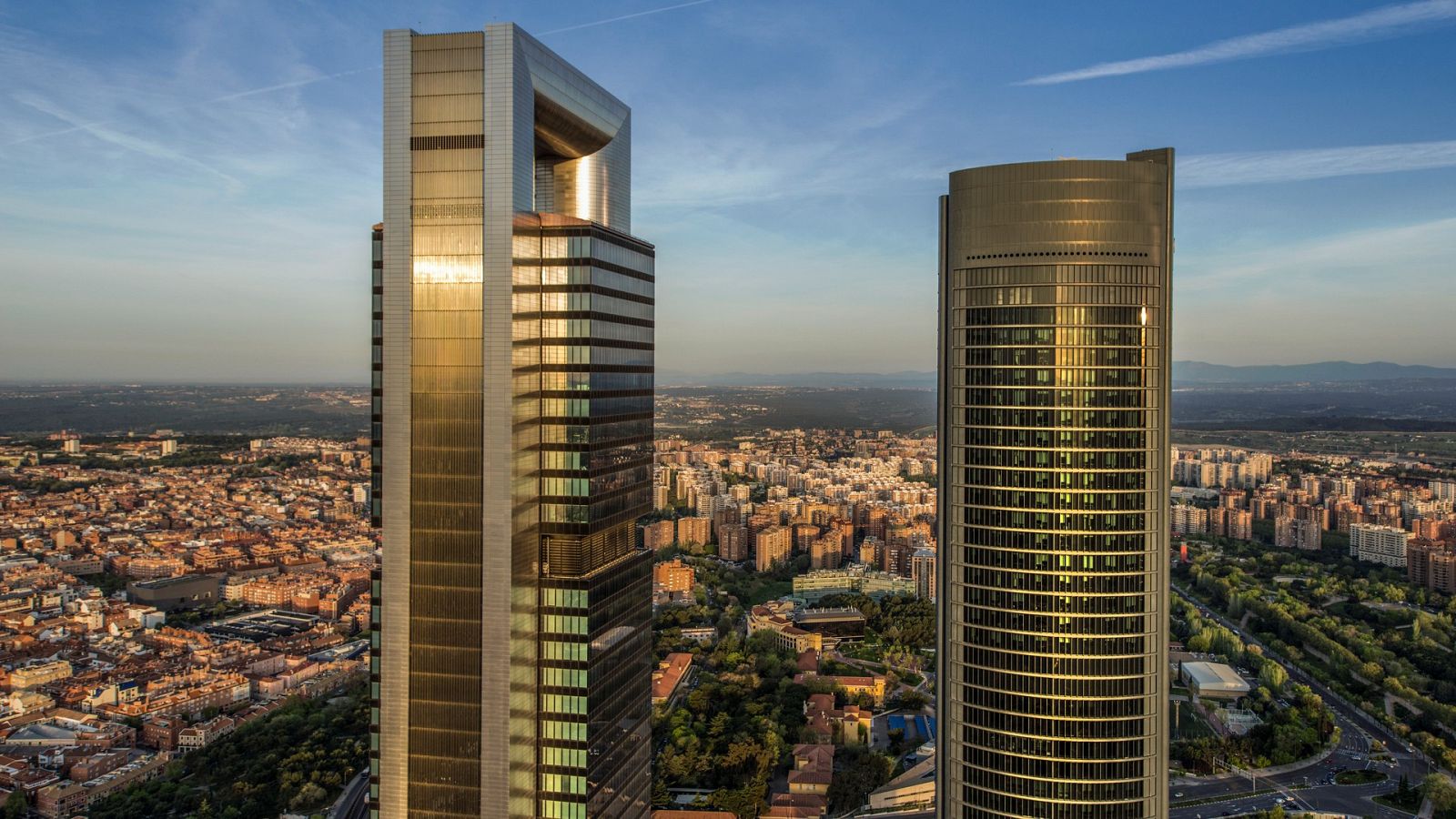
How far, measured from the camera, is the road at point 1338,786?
5422 centimetres

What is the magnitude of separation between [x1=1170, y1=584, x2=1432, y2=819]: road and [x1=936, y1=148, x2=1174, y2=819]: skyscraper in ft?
85.7

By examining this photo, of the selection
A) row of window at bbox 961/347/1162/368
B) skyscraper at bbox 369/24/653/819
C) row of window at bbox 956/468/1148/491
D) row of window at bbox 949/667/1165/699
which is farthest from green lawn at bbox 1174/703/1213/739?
skyscraper at bbox 369/24/653/819

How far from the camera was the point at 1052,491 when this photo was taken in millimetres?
33469

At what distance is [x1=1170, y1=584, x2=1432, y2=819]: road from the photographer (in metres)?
54.2

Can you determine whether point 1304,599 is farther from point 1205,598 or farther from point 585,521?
point 585,521

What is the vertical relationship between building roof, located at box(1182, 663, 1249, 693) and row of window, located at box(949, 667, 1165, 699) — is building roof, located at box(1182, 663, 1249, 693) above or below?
below

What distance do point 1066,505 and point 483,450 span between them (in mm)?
19572

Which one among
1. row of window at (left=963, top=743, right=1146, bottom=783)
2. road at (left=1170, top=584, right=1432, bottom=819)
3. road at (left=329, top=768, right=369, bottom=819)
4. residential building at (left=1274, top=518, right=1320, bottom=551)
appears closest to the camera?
row of window at (left=963, top=743, right=1146, bottom=783)

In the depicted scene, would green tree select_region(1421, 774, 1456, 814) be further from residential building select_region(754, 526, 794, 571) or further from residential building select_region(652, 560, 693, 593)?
residential building select_region(754, 526, 794, 571)

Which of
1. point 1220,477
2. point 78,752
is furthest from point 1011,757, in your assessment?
point 1220,477

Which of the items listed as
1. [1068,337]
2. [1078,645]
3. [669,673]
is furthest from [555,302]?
[669,673]

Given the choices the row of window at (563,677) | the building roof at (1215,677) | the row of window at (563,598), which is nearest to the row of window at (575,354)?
the row of window at (563,598)

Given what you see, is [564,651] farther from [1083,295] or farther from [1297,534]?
[1297,534]

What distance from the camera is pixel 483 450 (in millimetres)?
27109
